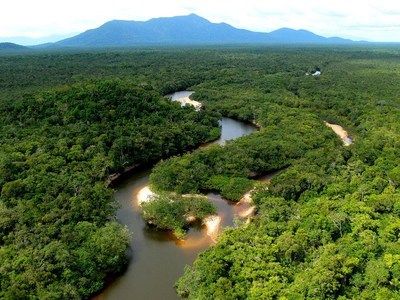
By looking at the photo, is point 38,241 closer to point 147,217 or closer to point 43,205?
point 43,205

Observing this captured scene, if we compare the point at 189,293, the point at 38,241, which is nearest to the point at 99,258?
the point at 38,241

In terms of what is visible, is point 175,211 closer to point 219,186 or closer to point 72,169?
point 219,186

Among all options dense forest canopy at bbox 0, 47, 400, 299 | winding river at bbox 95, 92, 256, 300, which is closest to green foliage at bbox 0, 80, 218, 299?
dense forest canopy at bbox 0, 47, 400, 299

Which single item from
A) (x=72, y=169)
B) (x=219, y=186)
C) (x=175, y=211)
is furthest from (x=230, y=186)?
(x=72, y=169)

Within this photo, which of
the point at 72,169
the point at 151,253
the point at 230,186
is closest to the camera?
the point at 151,253

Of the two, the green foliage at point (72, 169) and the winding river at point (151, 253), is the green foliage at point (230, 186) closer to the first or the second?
the winding river at point (151, 253)

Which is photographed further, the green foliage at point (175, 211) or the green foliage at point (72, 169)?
the green foliage at point (175, 211)

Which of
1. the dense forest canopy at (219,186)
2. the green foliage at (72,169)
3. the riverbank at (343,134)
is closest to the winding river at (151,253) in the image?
the dense forest canopy at (219,186)
